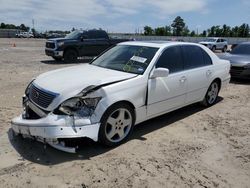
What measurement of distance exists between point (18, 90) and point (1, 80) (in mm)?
1825

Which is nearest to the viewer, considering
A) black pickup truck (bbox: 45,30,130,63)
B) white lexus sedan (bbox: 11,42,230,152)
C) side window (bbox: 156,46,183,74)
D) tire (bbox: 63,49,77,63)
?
white lexus sedan (bbox: 11,42,230,152)

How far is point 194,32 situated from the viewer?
96750 mm

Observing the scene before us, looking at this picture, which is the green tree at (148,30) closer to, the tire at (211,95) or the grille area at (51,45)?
the grille area at (51,45)

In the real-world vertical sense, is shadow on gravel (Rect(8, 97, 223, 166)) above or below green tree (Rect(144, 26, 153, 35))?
below

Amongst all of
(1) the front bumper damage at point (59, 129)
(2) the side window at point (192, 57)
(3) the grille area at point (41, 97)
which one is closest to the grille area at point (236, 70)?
(2) the side window at point (192, 57)

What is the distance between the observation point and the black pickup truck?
15.4 metres

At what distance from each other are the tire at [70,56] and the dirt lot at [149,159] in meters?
10.2

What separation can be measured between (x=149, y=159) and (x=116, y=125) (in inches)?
28.9

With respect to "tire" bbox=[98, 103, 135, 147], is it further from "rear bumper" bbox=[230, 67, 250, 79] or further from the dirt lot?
"rear bumper" bbox=[230, 67, 250, 79]

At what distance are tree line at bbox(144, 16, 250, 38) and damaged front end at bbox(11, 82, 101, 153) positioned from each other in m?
89.6

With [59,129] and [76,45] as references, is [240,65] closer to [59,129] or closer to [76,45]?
[59,129]

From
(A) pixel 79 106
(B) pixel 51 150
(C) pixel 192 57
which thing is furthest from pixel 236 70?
(B) pixel 51 150

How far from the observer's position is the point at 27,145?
429cm

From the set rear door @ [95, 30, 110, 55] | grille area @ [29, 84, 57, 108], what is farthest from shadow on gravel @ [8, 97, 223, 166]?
rear door @ [95, 30, 110, 55]
